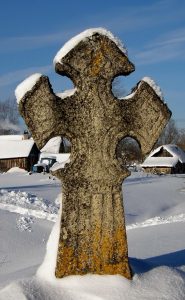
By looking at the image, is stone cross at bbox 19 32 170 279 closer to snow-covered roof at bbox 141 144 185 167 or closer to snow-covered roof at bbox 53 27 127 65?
snow-covered roof at bbox 53 27 127 65

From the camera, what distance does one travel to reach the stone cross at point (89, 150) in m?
4.56

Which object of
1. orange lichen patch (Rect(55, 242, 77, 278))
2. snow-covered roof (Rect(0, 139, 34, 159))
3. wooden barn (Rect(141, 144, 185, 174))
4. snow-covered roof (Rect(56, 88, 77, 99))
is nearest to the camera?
orange lichen patch (Rect(55, 242, 77, 278))

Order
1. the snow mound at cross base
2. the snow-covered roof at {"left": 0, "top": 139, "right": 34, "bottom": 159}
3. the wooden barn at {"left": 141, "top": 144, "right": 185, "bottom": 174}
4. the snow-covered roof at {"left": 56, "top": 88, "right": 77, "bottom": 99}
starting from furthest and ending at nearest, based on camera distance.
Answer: the snow-covered roof at {"left": 0, "top": 139, "right": 34, "bottom": 159}, the wooden barn at {"left": 141, "top": 144, "right": 185, "bottom": 174}, the snow-covered roof at {"left": 56, "top": 88, "right": 77, "bottom": 99}, the snow mound at cross base

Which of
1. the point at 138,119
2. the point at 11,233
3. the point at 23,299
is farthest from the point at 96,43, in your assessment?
the point at 11,233

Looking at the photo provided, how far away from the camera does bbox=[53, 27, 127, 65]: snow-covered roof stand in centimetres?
457

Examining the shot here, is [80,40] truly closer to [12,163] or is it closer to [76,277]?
[76,277]

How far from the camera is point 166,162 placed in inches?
2083

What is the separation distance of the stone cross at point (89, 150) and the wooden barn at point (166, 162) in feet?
154

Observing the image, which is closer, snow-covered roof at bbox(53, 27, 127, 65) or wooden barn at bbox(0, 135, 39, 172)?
snow-covered roof at bbox(53, 27, 127, 65)

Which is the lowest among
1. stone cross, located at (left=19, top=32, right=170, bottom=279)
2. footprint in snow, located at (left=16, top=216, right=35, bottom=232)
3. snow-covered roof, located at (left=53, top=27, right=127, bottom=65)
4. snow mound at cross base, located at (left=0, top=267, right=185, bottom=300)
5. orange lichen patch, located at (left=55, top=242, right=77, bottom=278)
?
footprint in snow, located at (left=16, top=216, right=35, bottom=232)

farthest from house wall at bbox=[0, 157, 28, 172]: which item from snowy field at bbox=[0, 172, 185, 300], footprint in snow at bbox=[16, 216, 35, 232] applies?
footprint in snow at bbox=[16, 216, 35, 232]

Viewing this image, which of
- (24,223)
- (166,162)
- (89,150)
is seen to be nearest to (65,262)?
(89,150)

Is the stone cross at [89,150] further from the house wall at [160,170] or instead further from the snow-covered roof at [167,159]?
the house wall at [160,170]

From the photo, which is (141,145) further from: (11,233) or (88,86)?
(11,233)
